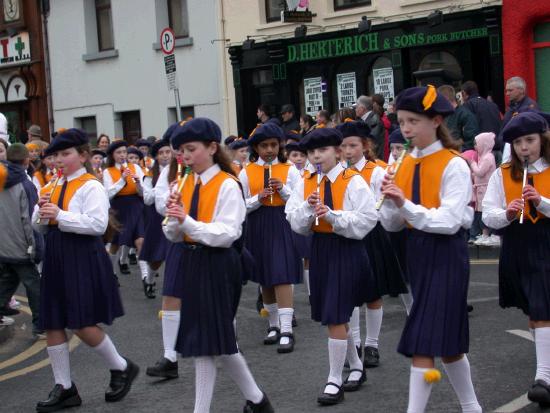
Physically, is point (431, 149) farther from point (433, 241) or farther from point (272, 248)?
point (272, 248)

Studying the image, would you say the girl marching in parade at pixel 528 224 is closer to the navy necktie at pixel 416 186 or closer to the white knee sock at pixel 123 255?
the navy necktie at pixel 416 186

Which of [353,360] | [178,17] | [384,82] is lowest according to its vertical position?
[353,360]

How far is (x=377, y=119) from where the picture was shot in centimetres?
1650

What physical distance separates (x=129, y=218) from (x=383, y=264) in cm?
601

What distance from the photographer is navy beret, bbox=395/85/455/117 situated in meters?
6.19

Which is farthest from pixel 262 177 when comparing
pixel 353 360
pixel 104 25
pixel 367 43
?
pixel 104 25

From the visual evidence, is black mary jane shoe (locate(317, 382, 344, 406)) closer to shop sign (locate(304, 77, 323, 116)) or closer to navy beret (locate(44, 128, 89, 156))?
navy beret (locate(44, 128, 89, 156))

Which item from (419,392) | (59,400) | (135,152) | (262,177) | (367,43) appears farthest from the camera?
(367,43)

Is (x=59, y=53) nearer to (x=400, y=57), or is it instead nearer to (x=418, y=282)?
(x=400, y=57)

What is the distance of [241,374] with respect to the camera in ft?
22.2

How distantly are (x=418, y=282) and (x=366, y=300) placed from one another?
4.90 ft

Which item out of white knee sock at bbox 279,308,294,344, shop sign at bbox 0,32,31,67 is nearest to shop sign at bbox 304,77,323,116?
shop sign at bbox 0,32,31,67

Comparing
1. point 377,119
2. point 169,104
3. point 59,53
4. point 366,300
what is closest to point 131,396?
point 366,300

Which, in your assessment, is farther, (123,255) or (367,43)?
(367,43)
